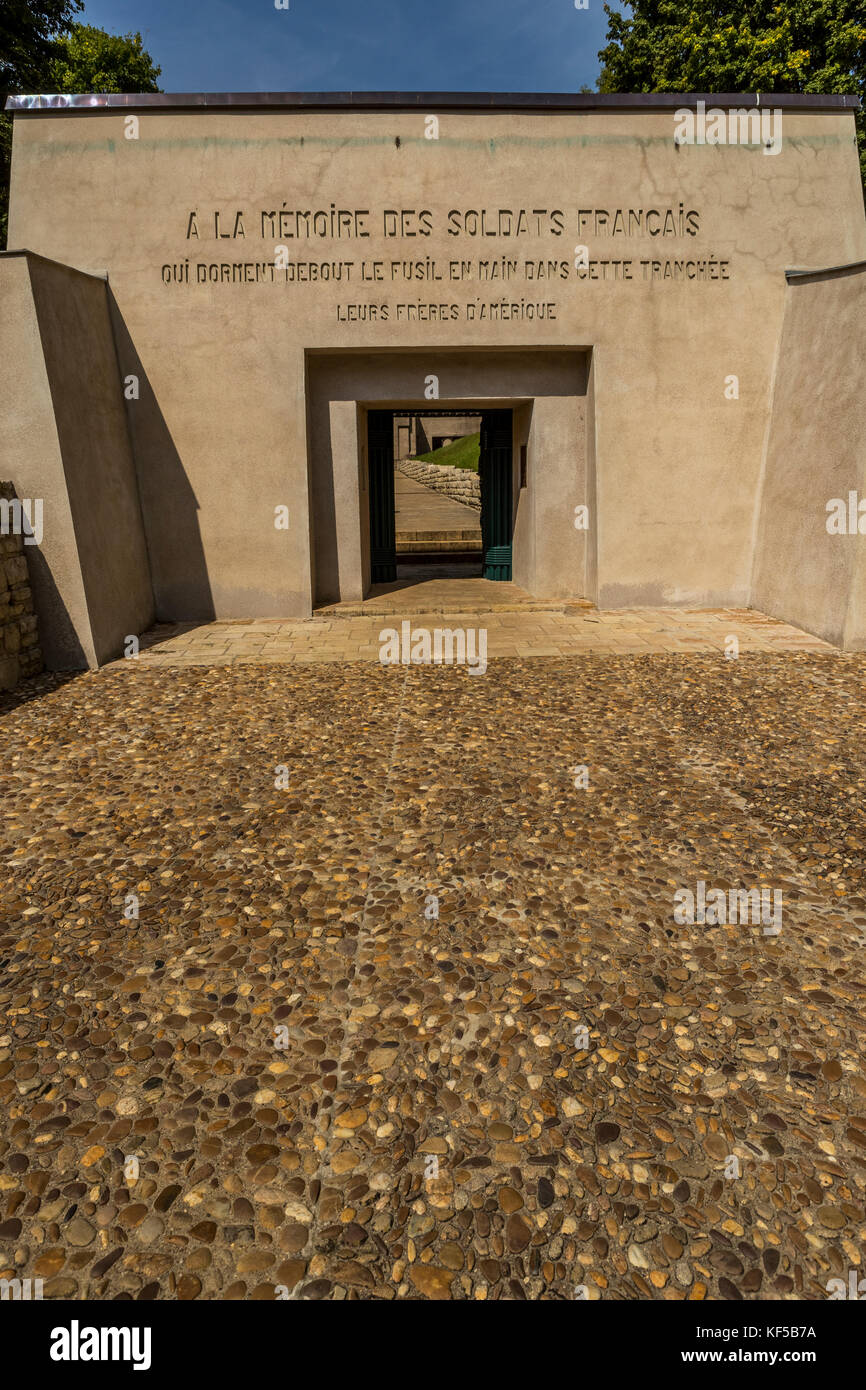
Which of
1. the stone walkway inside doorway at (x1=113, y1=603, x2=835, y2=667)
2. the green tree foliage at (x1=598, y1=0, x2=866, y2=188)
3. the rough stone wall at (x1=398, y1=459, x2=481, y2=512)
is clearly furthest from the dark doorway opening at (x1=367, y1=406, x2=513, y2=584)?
the green tree foliage at (x1=598, y1=0, x2=866, y2=188)

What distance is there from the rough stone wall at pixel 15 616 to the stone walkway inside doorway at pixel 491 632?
0.89 meters

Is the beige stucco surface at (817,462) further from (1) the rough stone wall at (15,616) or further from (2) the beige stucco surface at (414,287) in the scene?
(1) the rough stone wall at (15,616)

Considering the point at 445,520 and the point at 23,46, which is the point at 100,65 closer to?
the point at 23,46

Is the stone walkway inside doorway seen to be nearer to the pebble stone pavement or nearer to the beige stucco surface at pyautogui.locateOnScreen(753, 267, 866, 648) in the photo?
the beige stucco surface at pyautogui.locateOnScreen(753, 267, 866, 648)

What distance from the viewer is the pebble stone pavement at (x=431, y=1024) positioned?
2.01 meters

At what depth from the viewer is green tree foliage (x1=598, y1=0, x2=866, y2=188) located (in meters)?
14.8

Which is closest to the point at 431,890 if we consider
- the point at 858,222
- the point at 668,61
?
the point at 858,222

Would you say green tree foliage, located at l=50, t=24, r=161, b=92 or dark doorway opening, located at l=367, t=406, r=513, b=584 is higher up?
green tree foliage, located at l=50, t=24, r=161, b=92

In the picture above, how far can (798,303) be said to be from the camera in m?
9.21

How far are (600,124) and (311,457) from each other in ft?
16.8

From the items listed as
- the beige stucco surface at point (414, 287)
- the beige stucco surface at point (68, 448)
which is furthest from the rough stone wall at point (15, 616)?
the beige stucco surface at point (414, 287)

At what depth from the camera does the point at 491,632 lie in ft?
30.2

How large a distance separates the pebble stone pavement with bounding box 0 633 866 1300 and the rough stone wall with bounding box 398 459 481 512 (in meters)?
18.1
